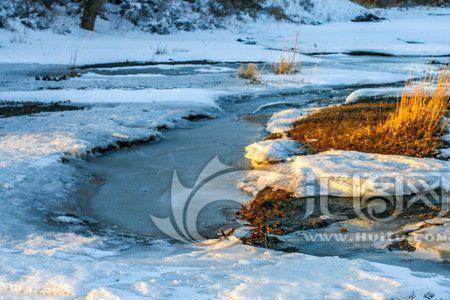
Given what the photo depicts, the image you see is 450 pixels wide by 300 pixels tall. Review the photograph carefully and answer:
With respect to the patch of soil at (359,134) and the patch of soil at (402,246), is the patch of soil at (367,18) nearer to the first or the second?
the patch of soil at (359,134)

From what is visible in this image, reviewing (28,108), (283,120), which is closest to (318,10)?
(283,120)

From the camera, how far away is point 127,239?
480 cm

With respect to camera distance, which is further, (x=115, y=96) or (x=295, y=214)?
(x=115, y=96)

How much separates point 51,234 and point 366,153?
3355 mm

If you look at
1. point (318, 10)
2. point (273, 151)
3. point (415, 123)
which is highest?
point (318, 10)

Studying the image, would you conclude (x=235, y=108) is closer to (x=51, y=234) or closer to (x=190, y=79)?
(x=190, y=79)

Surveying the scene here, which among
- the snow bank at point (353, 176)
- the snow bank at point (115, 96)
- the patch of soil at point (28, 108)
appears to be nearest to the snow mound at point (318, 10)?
the snow bank at point (115, 96)

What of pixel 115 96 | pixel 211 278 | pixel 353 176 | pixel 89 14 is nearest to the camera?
pixel 211 278

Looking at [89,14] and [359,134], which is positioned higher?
[89,14]

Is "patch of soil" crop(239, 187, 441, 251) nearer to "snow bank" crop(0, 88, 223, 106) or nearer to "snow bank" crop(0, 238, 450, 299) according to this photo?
"snow bank" crop(0, 238, 450, 299)

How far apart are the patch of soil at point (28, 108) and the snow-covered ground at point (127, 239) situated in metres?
0.36

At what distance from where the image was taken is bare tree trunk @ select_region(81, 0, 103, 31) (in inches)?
781

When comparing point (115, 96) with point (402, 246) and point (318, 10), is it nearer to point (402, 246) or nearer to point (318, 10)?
point (402, 246)

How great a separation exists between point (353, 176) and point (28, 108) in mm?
6180
